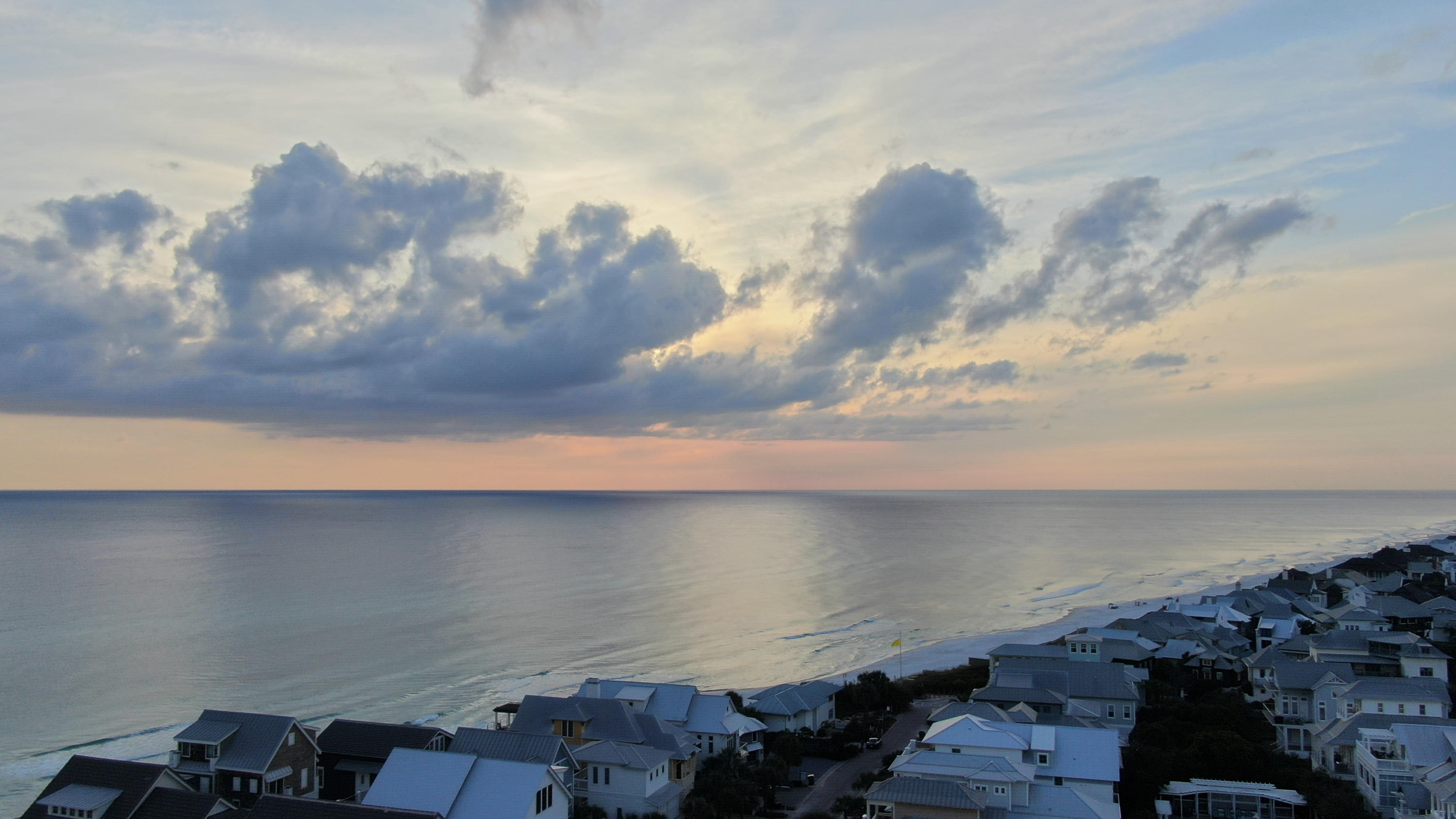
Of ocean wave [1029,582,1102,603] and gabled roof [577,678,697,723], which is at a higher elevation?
gabled roof [577,678,697,723]

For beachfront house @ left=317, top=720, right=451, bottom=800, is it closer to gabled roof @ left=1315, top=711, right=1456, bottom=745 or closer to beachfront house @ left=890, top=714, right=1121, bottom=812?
beachfront house @ left=890, top=714, right=1121, bottom=812

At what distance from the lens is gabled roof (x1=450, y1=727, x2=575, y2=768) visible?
1190 inches

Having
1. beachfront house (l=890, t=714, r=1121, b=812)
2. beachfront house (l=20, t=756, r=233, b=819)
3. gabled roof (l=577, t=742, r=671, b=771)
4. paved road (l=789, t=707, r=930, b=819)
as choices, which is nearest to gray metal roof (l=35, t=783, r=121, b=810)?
beachfront house (l=20, t=756, r=233, b=819)

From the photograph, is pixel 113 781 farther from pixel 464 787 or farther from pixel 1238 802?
pixel 1238 802

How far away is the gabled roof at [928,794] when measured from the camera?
1070 inches

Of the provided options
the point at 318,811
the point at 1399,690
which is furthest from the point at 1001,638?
the point at 318,811

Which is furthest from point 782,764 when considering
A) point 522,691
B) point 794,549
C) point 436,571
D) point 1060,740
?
point 794,549

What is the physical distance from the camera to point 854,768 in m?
38.4

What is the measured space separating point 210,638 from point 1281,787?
67.7 meters

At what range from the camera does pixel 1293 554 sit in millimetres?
143500

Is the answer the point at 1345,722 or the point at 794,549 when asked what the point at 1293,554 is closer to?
the point at 794,549

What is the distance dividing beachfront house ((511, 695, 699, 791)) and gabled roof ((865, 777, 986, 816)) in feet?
27.1

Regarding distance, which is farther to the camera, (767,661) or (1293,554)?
(1293,554)

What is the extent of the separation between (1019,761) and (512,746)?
17.4m
